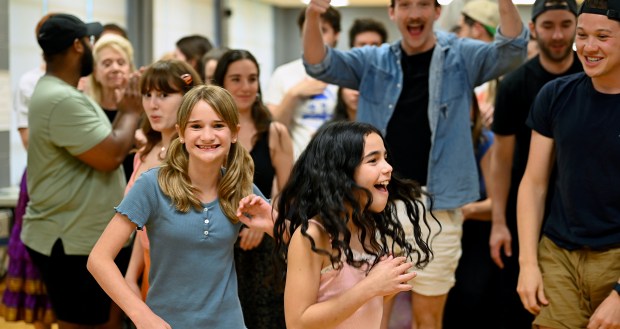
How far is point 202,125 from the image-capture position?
2.42 meters

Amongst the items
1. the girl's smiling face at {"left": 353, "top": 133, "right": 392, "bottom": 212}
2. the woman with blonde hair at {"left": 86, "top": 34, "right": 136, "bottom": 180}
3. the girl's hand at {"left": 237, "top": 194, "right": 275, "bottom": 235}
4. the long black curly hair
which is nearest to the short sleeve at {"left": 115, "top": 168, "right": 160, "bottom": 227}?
the girl's hand at {"left": 237, "top": 194, "right": 275, "bottom": 235}

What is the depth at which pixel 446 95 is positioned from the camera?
3.27 metres

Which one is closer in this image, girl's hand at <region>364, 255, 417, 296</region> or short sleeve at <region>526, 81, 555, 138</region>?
girl's hand at <region>364, 255, 417, 296</region>

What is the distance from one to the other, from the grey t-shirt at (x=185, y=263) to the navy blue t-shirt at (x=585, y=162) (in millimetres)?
1156

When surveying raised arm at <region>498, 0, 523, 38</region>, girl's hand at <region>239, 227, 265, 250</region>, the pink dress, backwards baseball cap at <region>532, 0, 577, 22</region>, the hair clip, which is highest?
backwards baseball cap at <region>532, 0, 577, 22</region>

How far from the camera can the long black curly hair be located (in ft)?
6.95

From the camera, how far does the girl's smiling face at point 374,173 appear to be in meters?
2.16

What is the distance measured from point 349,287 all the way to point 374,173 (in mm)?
314

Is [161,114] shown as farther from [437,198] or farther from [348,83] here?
[437,198]

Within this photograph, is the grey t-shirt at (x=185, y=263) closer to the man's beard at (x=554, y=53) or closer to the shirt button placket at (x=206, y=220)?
the shirt button placket at (x=206, y=220)

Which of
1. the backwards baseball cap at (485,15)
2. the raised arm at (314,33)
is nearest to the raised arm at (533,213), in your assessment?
the raised arm at (314,33)

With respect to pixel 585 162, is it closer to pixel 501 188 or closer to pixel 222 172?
pixel 501 188

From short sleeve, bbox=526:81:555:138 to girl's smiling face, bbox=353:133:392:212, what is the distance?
0.84 meters

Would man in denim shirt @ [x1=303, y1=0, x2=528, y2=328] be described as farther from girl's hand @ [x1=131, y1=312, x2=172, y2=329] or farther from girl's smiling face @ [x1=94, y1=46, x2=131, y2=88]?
girl's hand @ [x1=131, y1=312, x2=172, y2=329]
